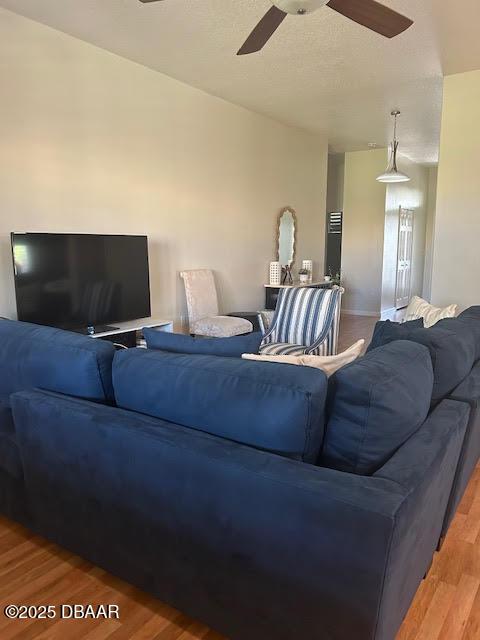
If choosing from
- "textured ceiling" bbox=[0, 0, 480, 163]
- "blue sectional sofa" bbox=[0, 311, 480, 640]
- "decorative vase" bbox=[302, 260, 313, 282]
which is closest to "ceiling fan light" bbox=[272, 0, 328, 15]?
"textured ceiling" bbox=[0, 0, 480, 163]

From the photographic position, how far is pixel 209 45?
3742 millimetres

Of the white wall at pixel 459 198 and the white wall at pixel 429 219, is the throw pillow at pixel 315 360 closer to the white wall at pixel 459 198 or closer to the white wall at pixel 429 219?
the white wall at pixel 459 198

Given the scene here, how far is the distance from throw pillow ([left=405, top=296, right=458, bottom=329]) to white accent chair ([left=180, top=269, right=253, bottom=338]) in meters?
1.64

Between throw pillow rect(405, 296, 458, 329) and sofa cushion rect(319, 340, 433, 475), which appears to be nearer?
sofa cushion rect(319, 340, 433, 475)

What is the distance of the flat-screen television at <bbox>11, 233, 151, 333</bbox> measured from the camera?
3.30 meters

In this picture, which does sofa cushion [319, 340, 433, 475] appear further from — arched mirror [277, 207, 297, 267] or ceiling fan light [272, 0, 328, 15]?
arched mirror [277, 207, 297, 267]

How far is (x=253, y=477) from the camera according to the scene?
3.90 ft

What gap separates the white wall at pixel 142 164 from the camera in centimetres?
341

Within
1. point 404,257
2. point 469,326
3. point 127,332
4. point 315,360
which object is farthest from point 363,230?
point 315,360

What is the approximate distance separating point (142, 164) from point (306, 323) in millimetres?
2159

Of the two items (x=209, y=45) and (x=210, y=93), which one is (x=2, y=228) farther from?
(x=210, y=93)

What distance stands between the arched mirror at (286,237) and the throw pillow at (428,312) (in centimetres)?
285

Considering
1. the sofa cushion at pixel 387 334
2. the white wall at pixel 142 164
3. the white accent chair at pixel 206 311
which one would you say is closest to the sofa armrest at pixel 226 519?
the sofa cushion at pixel 387 334

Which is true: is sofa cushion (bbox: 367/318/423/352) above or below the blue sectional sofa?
above
